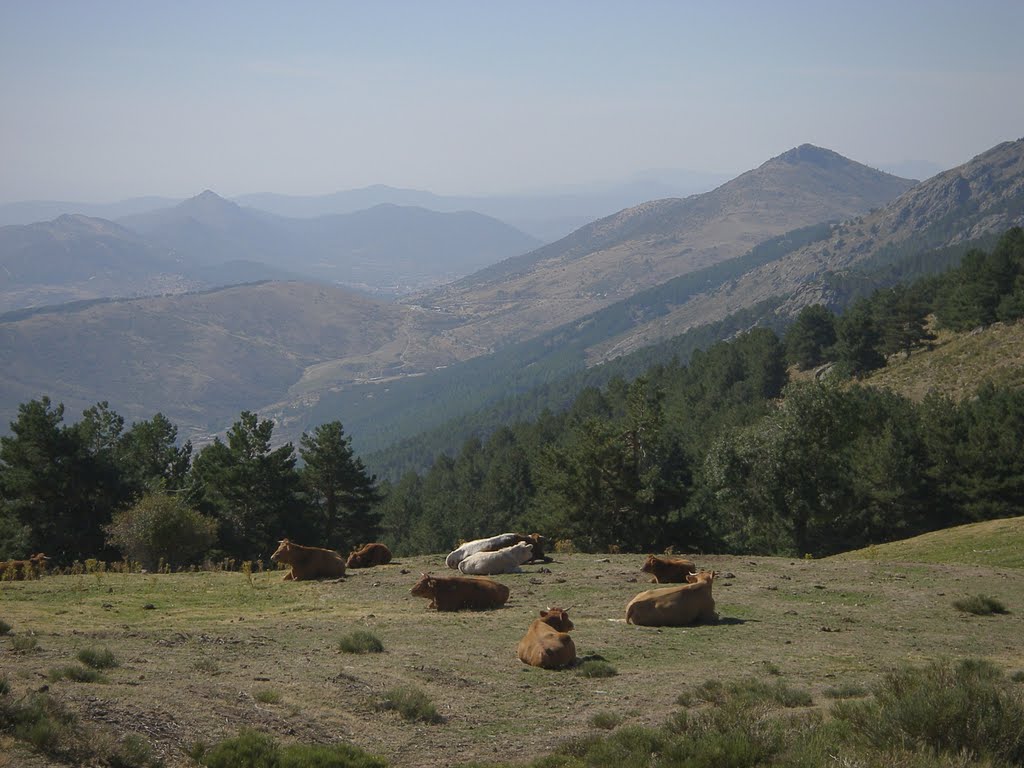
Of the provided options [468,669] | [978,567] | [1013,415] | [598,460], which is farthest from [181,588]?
[1013,415]

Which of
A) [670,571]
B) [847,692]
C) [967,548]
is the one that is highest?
[847,692]

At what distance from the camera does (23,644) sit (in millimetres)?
13711

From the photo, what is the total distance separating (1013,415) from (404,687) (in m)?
52.9

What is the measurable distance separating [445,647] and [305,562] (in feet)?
35.6

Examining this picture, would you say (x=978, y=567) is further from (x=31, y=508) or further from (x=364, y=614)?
(x=31, y=508)

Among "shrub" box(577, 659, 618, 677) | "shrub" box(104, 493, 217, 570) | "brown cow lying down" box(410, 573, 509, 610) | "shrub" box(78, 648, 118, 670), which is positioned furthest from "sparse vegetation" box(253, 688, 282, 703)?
"shrub" box(104, 493, 217, 570)

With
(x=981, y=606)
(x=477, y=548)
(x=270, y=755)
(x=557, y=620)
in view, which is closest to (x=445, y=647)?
(x=557, y=620)

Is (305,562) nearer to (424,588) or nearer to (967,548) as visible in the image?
(424,588)

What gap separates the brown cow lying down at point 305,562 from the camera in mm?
26031

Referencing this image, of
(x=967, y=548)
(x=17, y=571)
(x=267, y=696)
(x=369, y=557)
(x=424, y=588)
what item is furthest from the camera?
(x=967, y=548)

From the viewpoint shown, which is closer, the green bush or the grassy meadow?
the grassy meadow

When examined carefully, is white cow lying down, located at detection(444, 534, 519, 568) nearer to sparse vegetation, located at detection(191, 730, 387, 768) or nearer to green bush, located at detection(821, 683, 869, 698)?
green bush, located at detection(821, 683, 869, 698)

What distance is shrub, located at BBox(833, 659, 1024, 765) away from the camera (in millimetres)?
9820

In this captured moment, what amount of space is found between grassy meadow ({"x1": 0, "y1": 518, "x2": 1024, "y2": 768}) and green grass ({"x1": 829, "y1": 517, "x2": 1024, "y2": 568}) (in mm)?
4495
